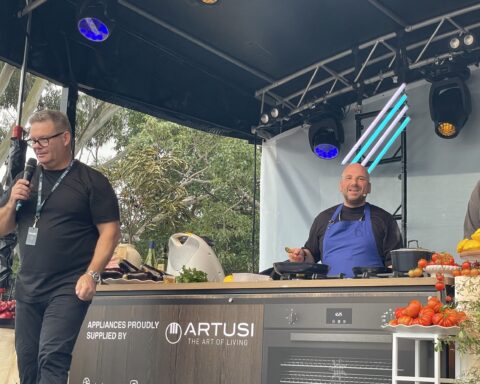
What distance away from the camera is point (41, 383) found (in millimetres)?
2914

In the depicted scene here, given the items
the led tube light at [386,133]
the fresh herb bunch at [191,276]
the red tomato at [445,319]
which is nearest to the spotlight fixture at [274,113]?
the led tube light at [386,133]

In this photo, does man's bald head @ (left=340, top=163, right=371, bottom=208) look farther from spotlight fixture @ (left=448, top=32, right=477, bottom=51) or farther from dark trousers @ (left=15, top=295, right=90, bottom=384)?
dark trousers @ (left=15, top=295, right=90, bottom=384)

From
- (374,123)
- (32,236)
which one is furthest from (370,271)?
(374,123)

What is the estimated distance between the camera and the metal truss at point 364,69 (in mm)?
5793

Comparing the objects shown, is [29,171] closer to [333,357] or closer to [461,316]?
[333,357]

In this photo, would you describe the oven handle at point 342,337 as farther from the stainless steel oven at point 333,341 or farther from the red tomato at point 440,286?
the red tomato at point 440,286

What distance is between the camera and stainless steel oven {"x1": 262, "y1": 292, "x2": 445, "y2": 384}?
308cm

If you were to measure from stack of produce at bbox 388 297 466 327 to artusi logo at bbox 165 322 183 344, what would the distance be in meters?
1.31

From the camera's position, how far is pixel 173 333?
3.78 m

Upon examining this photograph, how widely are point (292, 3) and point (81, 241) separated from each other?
122 inches

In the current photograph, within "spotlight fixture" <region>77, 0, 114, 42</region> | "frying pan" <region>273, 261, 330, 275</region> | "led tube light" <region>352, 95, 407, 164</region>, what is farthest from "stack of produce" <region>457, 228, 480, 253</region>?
"led tube light" <region>352, 95, 407, 164</region>

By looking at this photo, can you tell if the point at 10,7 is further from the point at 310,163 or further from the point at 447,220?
the point at 447,220

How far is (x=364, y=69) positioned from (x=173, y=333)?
356 cm

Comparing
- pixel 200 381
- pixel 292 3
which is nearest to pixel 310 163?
pixel 292 3
